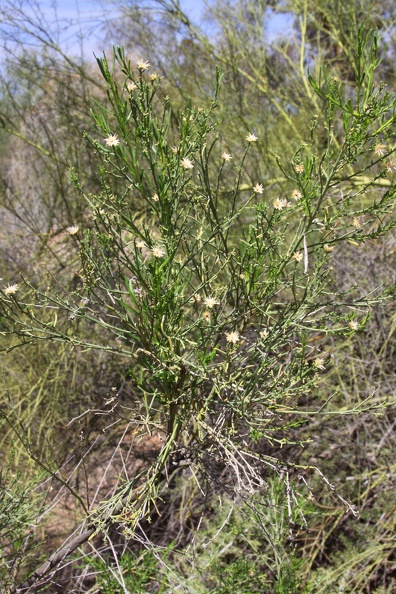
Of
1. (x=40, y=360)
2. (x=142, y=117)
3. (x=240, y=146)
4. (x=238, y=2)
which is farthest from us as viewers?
(x=238, y=2)

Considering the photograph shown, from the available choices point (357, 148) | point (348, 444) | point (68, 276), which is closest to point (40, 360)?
point (68, 276)

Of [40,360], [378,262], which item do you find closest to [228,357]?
[378,262]

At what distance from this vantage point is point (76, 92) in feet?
16.1

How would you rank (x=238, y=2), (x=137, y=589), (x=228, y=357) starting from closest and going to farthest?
(x=228, y=357), (x=137, y=589), (x=238, y=2)

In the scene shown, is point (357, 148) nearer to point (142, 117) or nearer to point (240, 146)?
point (142, 117)

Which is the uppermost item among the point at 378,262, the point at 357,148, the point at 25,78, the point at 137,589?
the point at 25,78

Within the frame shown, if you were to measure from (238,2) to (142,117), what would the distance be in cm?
418

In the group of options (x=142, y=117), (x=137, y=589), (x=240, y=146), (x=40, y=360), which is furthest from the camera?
(x=240, y=146)

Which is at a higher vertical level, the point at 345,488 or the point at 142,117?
the point at 142,117

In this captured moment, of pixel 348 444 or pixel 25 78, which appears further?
pixel 25 78

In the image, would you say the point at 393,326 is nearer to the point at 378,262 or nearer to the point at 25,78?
the point at 378,262

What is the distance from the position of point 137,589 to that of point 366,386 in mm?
1852

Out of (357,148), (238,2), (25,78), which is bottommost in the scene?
(357,148)

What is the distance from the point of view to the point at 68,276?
186 inches
